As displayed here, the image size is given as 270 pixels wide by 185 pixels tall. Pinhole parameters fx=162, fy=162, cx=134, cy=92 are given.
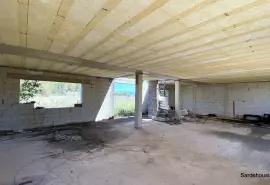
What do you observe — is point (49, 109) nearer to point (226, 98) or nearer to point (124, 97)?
point (124, 97)

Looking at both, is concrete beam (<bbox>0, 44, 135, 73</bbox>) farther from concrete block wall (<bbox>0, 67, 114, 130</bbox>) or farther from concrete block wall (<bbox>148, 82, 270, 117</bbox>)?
concrete block wall (<bbox>148, 82, 270, 117</bbox>)

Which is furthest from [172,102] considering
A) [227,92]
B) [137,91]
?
[137,91]

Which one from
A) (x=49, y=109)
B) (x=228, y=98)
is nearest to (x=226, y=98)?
(x=228, y=98)

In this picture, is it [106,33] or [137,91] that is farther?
[137,91]

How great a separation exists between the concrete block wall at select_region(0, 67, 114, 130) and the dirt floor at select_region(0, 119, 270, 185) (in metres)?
1.30

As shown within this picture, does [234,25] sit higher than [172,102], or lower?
higher

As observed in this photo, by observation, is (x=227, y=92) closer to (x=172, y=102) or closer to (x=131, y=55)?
(x=172, y=102)

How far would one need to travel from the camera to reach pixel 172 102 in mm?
12727

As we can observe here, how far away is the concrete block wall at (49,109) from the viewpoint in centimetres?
581

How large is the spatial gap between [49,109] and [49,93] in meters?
0.86

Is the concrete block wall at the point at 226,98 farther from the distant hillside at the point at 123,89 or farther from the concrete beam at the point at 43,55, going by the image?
the concrete beam at the point at 43,55

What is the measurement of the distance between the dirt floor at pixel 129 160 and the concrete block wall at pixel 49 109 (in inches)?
51.2

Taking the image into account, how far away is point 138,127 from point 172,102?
22.5 feet

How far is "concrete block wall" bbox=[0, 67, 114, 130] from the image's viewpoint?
5812 mm
